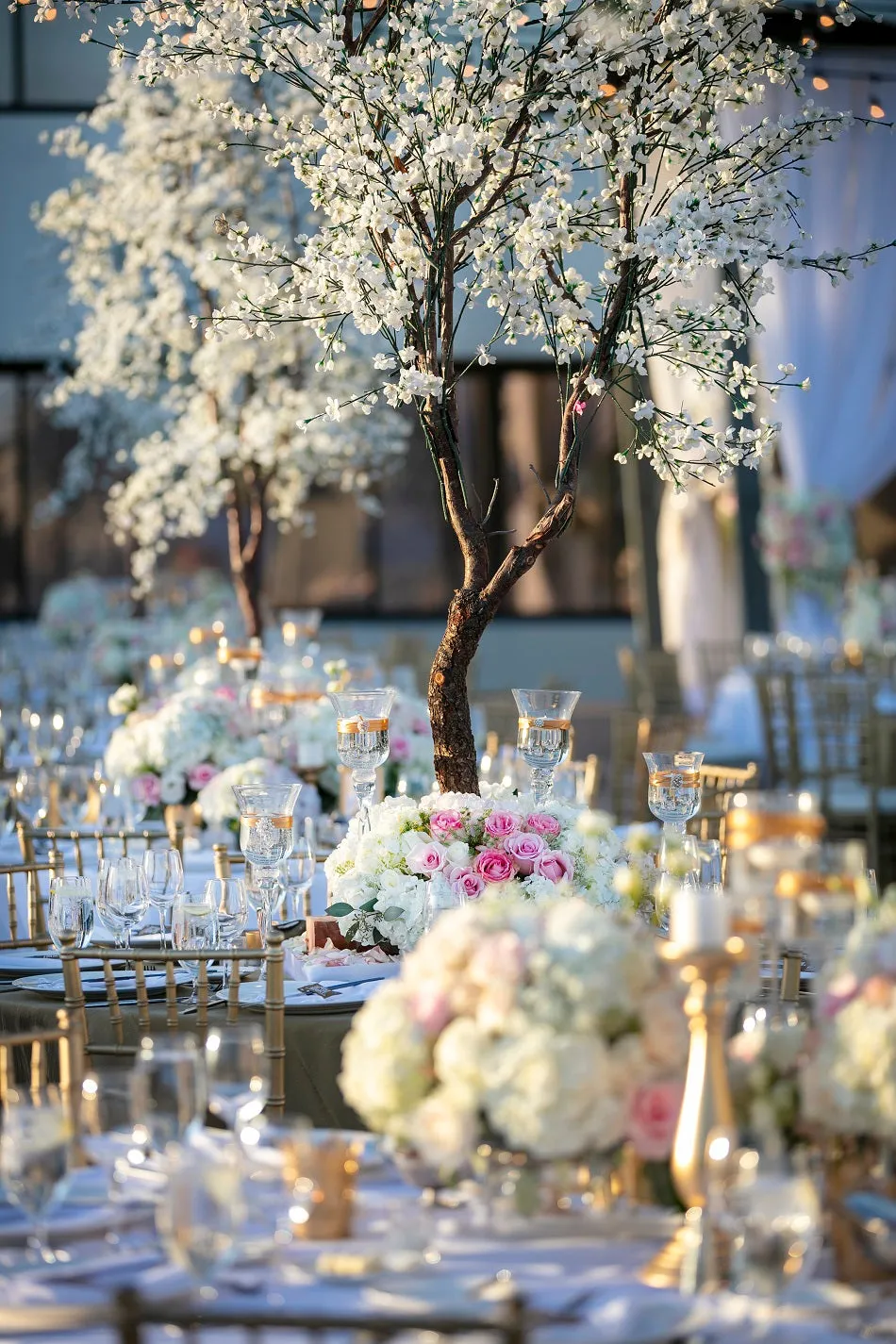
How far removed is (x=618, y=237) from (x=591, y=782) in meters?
2.53

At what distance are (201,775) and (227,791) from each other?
398 millimetres

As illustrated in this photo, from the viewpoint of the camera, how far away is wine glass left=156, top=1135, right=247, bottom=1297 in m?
1.50

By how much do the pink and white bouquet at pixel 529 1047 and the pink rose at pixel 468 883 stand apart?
118cm

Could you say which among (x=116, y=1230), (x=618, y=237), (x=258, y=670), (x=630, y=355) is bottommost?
(x=116, y=1230)

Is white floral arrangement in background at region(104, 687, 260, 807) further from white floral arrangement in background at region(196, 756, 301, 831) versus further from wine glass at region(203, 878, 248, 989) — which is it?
wine glass at region(203, 878, 248, 989)

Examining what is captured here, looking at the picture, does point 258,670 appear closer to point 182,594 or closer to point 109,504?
point 109,504

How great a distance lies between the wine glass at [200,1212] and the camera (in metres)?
1.50

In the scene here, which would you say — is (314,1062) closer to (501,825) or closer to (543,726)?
(501,825)

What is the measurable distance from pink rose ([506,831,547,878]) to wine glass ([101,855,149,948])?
0.61 m

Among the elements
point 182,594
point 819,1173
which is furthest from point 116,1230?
point 182,594

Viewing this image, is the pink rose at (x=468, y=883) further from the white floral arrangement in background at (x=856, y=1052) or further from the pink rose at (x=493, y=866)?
the white floral arrangement in background at (x=856, y=1052)

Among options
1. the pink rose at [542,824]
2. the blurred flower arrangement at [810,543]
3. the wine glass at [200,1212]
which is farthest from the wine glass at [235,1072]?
the blurred flower arrangement at [810,543]

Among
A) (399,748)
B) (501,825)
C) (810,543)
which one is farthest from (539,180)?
(810,543)

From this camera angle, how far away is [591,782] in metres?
5.19
